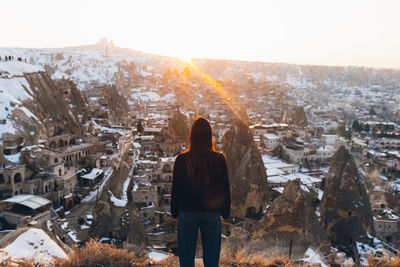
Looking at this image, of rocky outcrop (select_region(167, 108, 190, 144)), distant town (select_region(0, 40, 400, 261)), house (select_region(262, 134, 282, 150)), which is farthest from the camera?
house (select_region(262, 134, 282, 150))

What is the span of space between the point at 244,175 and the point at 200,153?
1380cm

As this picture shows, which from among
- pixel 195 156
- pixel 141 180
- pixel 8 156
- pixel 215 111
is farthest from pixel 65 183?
pixel 215 111

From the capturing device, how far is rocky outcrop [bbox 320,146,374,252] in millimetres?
13992

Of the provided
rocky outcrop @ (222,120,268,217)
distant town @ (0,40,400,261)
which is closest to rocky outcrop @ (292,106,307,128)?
distant town @ (0,40,400,261)

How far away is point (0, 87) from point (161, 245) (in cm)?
2046

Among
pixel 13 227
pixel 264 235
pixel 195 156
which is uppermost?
pixel 195 156

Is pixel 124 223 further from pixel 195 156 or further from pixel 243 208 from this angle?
pixel 195 156

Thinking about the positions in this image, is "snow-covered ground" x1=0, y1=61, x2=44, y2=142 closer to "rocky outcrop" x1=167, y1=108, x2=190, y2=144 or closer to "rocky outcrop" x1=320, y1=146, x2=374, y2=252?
"rocky outcrop" x1=167, y1=108, x2=190, y2=144

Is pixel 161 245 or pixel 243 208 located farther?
pixel 243 208

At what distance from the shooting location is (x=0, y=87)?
25078 millimetres

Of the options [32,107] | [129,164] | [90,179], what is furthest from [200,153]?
[32,107]

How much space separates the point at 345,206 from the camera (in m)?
14.8

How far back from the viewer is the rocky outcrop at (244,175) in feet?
51.7

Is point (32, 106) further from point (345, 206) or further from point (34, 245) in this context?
point (345, 206)
